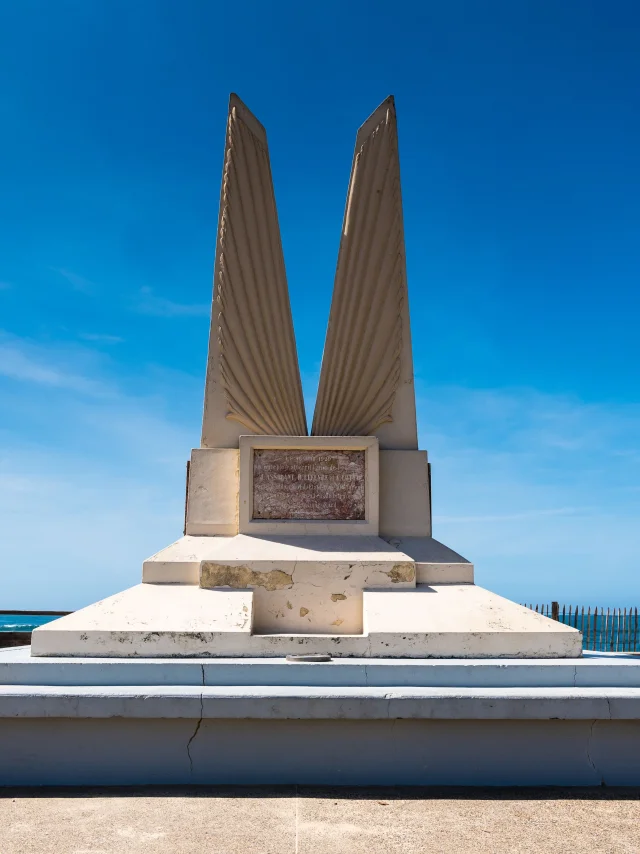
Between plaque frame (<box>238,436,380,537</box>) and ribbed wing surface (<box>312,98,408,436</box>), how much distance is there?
44cm

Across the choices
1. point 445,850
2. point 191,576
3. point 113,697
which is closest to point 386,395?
point 191,576

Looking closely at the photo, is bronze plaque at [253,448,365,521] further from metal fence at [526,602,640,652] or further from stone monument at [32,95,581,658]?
metal fence at [526,602,640,652]

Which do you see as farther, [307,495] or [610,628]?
[610,628]

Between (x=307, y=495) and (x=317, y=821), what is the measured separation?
263 cm

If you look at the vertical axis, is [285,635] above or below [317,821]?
above

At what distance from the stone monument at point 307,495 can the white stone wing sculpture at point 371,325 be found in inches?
0.5

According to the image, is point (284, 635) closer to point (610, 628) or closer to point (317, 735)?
point (317, 735)

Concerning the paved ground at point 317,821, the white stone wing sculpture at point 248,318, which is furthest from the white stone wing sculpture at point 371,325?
the paved ground at point 317,821

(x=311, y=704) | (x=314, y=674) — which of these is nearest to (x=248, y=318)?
(x=314, y=674)

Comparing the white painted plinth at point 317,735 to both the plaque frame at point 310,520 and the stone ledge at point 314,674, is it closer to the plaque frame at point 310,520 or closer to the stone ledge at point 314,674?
the stone ledge at point 314,674

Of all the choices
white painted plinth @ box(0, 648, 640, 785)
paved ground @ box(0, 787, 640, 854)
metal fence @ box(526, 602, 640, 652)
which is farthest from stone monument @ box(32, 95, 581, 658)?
metal fence @ box(526, 602, 640, 652)

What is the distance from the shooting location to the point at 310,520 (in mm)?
5602

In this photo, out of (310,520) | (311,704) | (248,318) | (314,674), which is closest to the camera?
(311,704)

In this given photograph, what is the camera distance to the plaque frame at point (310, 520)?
18.2 ft
